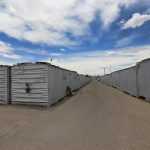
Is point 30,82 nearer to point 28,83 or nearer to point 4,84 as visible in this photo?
point 28,83

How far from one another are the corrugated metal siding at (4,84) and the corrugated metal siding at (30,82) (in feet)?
1.25

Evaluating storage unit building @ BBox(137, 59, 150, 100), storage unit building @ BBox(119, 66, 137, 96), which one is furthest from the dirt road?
storage unit building @ BBox(119, 66, 137, 96)

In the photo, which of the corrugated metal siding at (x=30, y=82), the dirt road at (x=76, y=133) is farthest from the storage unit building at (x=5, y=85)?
the dirt road at (x=76, y=133)

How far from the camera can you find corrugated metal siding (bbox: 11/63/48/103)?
10.9 meters

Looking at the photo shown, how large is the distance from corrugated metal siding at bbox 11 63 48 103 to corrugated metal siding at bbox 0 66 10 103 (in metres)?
0.38

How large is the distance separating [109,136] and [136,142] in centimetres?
79

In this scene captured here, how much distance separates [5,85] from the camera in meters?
11.9

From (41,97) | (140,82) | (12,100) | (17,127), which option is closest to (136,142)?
(17,127)

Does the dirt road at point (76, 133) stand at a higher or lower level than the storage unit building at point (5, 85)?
lower

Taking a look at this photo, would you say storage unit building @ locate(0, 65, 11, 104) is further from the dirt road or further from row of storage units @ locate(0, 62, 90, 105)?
the dirt road

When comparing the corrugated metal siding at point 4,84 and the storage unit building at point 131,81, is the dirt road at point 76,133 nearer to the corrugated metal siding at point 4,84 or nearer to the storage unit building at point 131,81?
the corrugated metal siding at point 4,84

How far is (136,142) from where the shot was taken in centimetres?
484

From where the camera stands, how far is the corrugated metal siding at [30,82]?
10875mm

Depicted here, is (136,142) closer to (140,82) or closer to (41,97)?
(41,97)
